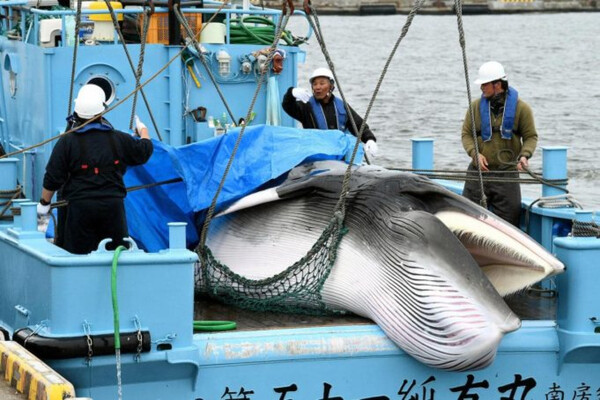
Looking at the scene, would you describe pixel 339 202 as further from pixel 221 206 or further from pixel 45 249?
pixel 45 249

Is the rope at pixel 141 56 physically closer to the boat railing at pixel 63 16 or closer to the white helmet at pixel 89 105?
the boat railing at pixel 63 16

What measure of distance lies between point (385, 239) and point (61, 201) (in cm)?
216

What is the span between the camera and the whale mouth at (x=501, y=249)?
838 cm

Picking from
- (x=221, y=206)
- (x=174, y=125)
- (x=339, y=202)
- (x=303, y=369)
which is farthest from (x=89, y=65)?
(x=303, y=369)

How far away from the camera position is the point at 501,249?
27.9 ft

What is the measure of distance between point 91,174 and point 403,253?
6.80 feet

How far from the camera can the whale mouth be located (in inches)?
330

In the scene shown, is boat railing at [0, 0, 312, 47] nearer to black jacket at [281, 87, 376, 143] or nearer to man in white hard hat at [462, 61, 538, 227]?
black jacket at [281, 87, 376, 143]

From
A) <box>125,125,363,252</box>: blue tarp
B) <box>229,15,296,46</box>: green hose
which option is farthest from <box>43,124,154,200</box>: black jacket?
<box>229,15,296,46</box>: green hose

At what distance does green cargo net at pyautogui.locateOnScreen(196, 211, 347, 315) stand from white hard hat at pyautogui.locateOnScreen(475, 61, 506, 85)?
7.56 feet

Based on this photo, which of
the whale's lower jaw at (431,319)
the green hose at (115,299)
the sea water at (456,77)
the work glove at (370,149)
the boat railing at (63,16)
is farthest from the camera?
the sea water at (456,77)

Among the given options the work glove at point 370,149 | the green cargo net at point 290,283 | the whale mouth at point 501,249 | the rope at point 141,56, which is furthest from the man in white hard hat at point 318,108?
the whale mouth at point 501,249

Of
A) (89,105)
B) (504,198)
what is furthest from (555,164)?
(89,105)

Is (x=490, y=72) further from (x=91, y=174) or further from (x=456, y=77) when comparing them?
(x=456, y=77)
